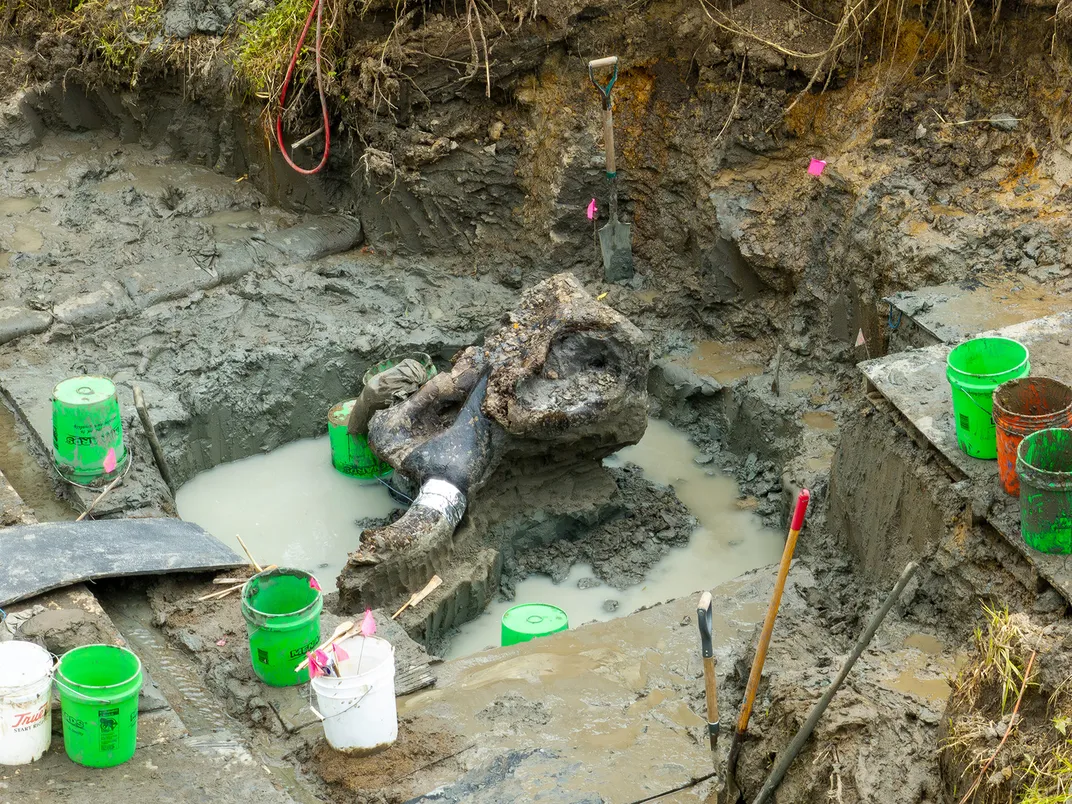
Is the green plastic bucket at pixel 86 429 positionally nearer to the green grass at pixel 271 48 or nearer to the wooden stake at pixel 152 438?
the wooden stake at pixel 152 438

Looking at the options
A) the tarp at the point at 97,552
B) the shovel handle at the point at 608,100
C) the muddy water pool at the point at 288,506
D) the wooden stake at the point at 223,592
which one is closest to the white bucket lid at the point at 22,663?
the tarp at the point at 97,552

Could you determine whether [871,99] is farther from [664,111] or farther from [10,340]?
[10,340]

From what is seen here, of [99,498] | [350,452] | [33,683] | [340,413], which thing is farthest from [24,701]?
[340,413]

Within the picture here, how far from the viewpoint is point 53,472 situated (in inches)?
230

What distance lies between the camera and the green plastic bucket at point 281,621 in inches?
171

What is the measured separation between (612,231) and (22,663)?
15.6 feet

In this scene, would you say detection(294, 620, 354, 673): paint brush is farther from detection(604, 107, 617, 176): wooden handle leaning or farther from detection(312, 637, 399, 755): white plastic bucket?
detection(604, 107, 617, 176): wooden handle leaning

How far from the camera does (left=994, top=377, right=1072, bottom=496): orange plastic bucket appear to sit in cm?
426

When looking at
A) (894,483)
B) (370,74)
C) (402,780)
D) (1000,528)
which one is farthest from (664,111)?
(402,780)

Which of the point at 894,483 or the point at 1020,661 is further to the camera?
the point at 894,483

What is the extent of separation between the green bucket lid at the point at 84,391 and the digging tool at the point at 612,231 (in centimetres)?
329

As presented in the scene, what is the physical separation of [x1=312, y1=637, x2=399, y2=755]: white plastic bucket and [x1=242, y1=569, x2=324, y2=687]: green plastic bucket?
13.9 inches

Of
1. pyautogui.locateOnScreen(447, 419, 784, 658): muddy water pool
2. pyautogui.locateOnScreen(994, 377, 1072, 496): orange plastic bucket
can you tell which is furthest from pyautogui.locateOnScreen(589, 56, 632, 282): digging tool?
pyautogui.locateOnScreen(994, 377, 1072, 496): orange plastic bucket

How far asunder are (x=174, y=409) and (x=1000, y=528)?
4.36 metres
